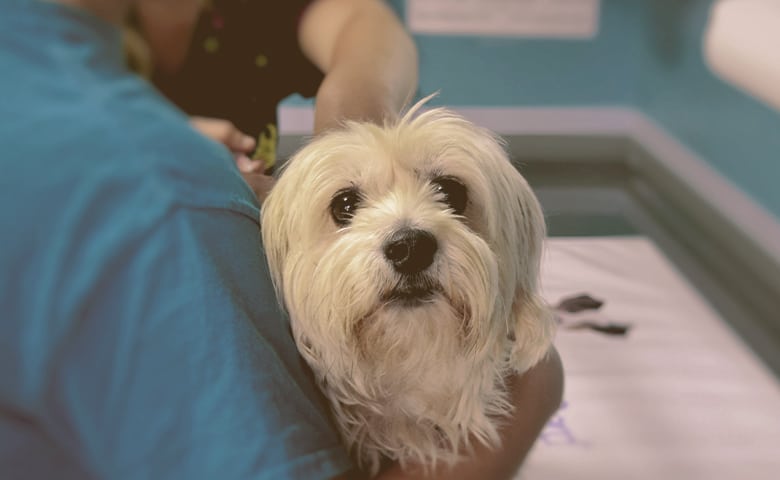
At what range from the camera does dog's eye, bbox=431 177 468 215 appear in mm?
578

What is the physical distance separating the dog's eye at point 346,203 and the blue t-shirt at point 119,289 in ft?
0.50

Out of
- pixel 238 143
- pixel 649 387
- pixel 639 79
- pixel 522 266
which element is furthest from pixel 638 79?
pixel 238 143

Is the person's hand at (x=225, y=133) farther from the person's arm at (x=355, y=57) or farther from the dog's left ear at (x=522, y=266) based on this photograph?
the dog's left ear at (x=522, y=266)

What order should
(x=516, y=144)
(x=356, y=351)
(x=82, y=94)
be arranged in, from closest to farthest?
(x=82, y=94) → (x=356, y=351) → (x=516, y=144)

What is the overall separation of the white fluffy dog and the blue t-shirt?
0.13 metres

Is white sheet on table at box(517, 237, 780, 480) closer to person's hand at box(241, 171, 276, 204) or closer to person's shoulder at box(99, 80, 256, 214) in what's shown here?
person's hand at box(241, 171, 276, 204)

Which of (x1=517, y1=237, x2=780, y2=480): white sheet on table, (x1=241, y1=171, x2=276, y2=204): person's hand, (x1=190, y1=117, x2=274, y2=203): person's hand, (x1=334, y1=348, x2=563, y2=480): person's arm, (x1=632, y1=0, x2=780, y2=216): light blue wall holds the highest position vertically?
(x1=190, y1=117, x2=274, y2=203): person's hand

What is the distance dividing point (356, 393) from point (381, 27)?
298 mm

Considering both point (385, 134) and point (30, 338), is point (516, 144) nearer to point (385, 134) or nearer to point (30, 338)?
point (385, 134)

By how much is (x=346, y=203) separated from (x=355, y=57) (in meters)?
0.12

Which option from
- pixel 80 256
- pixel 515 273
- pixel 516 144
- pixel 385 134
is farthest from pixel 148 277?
pixel 516 144

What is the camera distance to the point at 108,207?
320mm

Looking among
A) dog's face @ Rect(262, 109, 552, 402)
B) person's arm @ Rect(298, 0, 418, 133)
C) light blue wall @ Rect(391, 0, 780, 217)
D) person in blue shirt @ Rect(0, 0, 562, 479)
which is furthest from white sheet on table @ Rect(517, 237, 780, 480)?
person in blue shirt @ Rect(0, 0, 562, 479)

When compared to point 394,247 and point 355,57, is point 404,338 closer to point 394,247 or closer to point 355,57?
point 394,247
